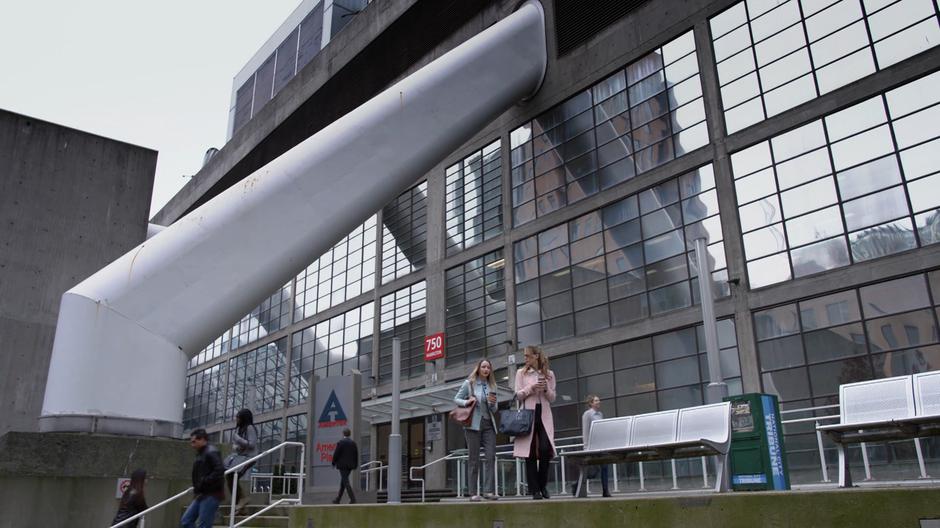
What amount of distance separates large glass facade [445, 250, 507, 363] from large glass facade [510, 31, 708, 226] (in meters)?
2.04

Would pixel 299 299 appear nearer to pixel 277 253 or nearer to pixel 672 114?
pixel 672 114

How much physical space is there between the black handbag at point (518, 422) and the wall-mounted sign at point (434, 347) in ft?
55.8

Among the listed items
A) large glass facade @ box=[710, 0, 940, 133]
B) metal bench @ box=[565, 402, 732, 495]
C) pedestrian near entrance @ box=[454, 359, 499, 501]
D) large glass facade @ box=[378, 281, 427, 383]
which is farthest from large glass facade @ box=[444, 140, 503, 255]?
metal bench @ box=[565, 402, 732, 495]

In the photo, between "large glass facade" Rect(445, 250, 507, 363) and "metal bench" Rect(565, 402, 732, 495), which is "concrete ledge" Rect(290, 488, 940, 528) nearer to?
"metal bench" Rect(565, 402, 732, 495)

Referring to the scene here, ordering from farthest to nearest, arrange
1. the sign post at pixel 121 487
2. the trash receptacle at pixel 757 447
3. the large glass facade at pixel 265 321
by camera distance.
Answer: the large glass facade at pixel 265 321, the sign post at pixel 121 487, the trash receptacle at pixel 757 447

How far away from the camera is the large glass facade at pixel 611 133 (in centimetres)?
1884

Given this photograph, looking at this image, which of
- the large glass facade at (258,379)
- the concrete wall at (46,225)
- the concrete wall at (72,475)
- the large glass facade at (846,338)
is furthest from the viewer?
the large glass facade at (258,379)

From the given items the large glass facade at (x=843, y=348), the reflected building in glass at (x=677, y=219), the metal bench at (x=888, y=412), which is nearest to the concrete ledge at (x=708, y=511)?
the metal bench at (x=888, y=412)

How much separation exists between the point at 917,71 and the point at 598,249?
8548mm

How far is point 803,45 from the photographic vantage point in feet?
54.4

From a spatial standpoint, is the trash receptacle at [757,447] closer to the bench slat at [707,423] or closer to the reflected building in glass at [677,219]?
the bench slat at [707,423]

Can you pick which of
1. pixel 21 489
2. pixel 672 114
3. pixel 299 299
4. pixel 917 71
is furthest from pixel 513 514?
pixel 299 299

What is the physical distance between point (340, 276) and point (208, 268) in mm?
22181

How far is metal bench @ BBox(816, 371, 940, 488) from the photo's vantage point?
249 inches
